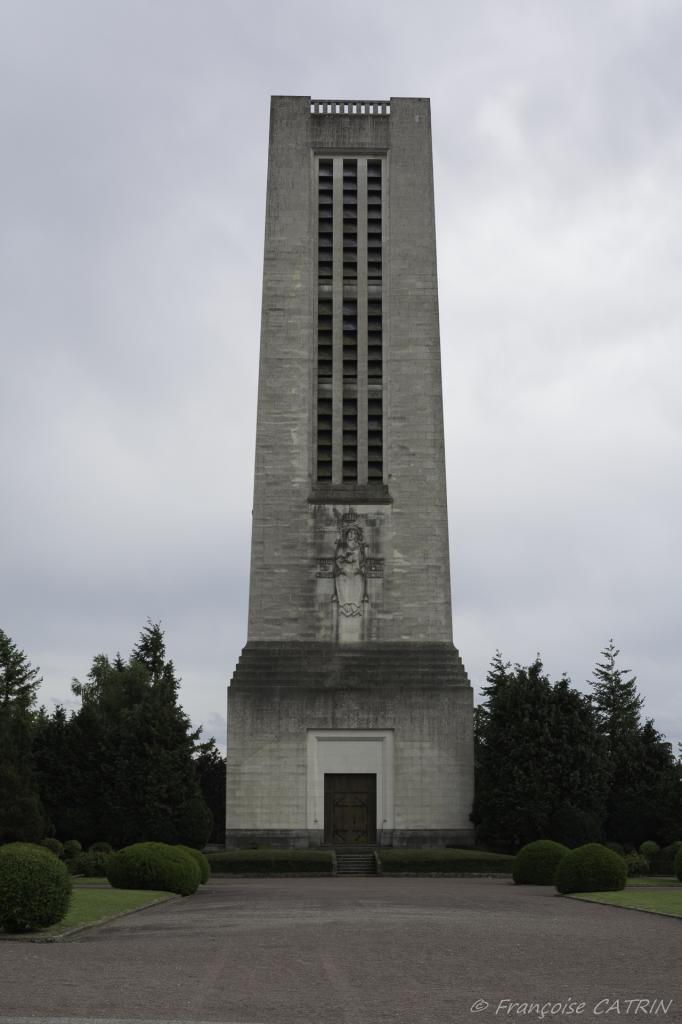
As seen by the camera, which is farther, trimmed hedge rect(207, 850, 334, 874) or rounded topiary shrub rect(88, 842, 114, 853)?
rounded topiary shrub rect(88, 842, 114, 853)

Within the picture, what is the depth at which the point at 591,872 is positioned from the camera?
99.6 feet

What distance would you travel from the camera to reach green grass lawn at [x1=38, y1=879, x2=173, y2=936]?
837 inches

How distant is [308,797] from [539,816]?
9.63 metres

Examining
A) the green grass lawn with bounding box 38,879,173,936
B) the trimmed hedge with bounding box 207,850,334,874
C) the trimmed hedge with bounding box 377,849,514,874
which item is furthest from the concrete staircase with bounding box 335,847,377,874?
the green grass lawn with bounding box 38,879,173,936

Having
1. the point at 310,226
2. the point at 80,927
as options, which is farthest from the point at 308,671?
the point at 80,927

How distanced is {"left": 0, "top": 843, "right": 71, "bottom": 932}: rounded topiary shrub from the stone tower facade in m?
31.7

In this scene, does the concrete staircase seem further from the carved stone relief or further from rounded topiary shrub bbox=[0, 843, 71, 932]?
rounded topiary shrub bbox=[0, 843, 71, 932]

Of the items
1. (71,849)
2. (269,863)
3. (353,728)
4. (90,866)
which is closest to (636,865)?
(353,728)

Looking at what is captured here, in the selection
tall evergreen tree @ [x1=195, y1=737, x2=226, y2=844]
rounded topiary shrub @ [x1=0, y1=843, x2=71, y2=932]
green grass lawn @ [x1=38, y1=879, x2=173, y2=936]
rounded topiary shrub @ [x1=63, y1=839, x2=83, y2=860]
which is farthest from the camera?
tall evergreen tree @ [x1=195, y1=737, x2=226, y2=844]

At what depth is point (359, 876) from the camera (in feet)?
142

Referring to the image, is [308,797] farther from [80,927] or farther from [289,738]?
[80,927]

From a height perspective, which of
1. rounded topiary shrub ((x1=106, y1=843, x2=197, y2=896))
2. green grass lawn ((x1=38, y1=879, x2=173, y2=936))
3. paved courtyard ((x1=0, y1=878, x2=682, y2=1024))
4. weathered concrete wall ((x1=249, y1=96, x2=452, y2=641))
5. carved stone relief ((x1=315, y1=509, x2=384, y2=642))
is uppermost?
weathered concrete wall ((x1=249, y1=96, x2=452, y2=641))

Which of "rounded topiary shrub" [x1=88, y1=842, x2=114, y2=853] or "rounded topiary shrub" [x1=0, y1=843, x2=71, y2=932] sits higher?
"rounded topiary shrub" [x1=88, y1=842, x2=114, y2=853]

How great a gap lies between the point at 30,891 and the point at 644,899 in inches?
569
